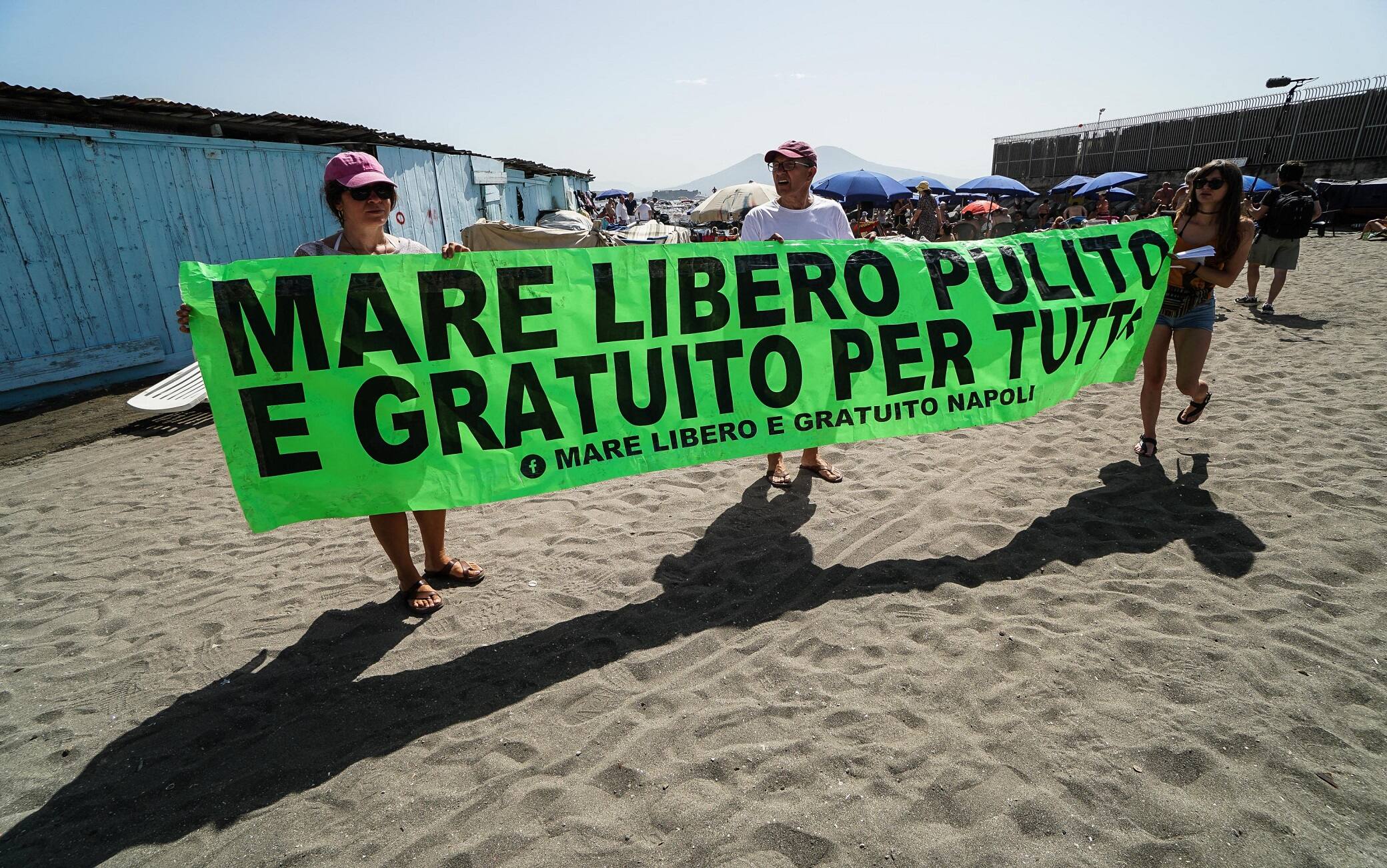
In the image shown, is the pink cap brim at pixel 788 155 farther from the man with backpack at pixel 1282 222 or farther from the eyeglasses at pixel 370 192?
the man with backpack at pixel 1282 222

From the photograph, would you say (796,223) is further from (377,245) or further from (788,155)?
(377,245)

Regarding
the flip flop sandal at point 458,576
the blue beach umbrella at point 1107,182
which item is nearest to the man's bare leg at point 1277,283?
the flip flop sandal at point 458,576

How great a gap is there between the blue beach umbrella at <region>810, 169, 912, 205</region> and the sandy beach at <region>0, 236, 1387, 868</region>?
13950 millimetres

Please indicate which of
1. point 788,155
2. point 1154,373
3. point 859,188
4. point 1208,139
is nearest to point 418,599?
point 788,155

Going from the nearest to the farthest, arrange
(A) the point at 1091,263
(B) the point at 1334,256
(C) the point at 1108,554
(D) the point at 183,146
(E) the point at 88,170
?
(C) the point at 1108,554, (A) the point at 1091,263, (E) the point at 88,170, (D) the point at 183,146, (B) the point at 1334,256

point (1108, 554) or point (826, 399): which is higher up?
point (826, 399)

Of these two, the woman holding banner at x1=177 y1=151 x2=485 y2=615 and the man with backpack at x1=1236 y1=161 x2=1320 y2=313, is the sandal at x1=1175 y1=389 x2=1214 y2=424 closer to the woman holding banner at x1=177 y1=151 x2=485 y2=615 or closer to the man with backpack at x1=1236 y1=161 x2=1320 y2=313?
the woman holding banner at x1=177 y1=151 x2=485 y2=615

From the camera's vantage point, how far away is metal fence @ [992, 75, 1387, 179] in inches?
979

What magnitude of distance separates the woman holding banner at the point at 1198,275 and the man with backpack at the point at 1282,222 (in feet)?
16.3

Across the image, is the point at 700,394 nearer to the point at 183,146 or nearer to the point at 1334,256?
the point at 183,146

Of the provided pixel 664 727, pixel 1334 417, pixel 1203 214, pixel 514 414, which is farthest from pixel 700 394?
pixel 1334 417

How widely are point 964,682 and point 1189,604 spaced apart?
4.22ft

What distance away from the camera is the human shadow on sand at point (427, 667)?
221 cm

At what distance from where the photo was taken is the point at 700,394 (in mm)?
3211
